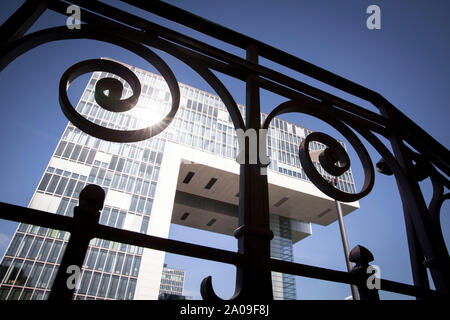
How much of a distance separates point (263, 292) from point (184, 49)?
1.95ft

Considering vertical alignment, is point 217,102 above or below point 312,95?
above

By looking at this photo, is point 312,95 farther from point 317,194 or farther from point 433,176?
point 317,194

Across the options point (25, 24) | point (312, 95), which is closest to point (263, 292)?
point (312, 95)

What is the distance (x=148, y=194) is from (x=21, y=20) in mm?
17254

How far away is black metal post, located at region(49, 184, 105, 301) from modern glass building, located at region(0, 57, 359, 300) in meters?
13.4

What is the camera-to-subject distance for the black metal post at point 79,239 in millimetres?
354

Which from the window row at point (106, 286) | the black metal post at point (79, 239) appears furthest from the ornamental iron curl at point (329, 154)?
the window row at point (106, 286)

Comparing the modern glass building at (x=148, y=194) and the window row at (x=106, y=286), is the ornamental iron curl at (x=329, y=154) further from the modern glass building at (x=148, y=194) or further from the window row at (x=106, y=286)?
the window row at (x=106, y=286)

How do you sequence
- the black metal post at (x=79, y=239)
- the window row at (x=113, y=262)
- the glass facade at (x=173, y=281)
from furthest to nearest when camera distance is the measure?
the glass facade at (x=173, y=281) < the window row at (x=113, y=262) < the black metal post at (x=79, y=239)

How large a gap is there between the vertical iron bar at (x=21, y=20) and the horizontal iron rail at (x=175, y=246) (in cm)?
36

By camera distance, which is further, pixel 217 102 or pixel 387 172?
pixel 217 102

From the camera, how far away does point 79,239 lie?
390 millimetres

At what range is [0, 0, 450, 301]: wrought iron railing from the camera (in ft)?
1.42
